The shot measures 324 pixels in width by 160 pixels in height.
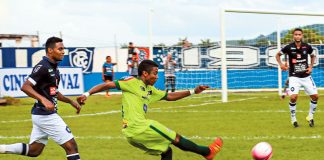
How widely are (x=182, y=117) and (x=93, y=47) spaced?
58.7 ft

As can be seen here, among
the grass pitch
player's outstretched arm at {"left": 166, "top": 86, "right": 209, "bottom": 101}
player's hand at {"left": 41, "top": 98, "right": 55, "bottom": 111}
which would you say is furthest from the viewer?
the grass pitch

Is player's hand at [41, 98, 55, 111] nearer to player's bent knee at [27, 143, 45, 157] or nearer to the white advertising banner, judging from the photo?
player's bent knee at [27, 143, 45, 157]

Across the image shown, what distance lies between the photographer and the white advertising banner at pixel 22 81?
Result: 25.2 meters

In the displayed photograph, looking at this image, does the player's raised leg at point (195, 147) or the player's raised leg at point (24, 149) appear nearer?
the player's raised leg at point (195, 147)

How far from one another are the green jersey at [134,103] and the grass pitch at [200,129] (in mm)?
1816

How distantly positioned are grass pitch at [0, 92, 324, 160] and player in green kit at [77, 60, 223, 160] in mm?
1604

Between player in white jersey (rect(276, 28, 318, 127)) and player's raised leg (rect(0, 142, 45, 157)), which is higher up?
player in white jersey (rect(276, 28, 318, 127))

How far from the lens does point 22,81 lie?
84.0 feet

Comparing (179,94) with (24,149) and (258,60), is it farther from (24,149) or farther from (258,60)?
(258,60)

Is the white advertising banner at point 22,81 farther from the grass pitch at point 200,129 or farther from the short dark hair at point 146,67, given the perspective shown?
the short dark hair at point 146,67

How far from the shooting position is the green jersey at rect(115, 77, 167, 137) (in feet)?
25.9

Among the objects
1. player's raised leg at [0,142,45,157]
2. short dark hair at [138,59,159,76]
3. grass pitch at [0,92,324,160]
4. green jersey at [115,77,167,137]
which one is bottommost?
grass pitch at [0,92,324,160]

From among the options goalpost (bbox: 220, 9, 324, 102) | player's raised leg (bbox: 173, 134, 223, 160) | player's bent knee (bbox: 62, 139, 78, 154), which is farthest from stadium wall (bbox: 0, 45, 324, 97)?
player's bent knee (bbox: 62, 139, 78, 154)

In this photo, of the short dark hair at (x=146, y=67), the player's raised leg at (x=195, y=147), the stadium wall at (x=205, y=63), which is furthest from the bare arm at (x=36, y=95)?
the stadium wall at (x=205, y=63)
